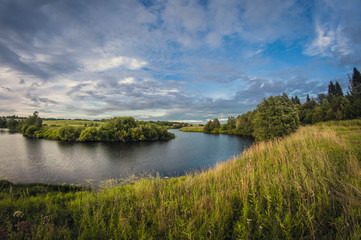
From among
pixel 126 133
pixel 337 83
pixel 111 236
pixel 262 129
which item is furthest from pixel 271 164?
pixel 337 83

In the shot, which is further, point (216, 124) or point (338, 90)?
point (216, 124)

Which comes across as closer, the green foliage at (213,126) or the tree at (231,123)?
the tree at (231,123)

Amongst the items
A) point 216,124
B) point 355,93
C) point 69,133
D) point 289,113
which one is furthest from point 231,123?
point 69,133

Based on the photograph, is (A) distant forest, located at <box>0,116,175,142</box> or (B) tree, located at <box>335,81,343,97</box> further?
(B) tree, located at <box>335,81,343,97</box>

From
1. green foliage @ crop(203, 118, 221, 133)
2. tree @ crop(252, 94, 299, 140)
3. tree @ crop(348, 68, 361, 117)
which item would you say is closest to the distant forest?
green foliage @ crop(203, 118, 221, 133)

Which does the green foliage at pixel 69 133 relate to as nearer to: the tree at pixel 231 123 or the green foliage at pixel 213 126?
the green foliage at pixel 213 126

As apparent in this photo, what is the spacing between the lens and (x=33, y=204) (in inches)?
218

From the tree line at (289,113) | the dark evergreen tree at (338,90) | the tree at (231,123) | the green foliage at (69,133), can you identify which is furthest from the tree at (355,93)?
the green foliage at (69,133)

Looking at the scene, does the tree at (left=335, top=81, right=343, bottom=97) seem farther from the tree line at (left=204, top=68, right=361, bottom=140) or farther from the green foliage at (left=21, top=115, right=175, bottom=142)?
the green foliage at (left=21, top=115, right=175, bottom=142)

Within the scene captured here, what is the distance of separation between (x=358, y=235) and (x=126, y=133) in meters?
63.3

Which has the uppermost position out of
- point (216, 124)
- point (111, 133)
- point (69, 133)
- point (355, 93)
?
point (355, 93)

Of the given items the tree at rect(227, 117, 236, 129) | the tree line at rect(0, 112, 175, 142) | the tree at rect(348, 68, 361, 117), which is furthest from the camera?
the tree at rect(227, 117, 236, 129)

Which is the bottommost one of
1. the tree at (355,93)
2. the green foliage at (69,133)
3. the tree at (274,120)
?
the green foliage at (69,133)

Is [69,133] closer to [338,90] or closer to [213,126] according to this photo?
[213,126]
